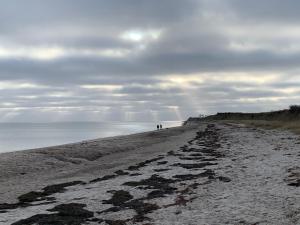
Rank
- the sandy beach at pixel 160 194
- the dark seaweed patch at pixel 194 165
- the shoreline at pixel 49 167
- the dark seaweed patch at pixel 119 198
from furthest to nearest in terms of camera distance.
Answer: the dark seaweed patch at pixel 194 165
the shoreline at pixel 49 167
the dark seaweed patch at pixel 119 198
the sandy beach at pixel 160 194

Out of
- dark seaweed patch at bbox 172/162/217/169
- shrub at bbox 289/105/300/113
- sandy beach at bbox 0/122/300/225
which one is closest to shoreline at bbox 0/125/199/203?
sandy beach at bbox 0/122/300/225

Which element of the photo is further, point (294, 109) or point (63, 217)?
point (294, 109)

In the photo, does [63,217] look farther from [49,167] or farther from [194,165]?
[49,167]

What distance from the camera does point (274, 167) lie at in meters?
23.5

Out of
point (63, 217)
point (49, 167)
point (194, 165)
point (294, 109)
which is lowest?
point (63, 217)

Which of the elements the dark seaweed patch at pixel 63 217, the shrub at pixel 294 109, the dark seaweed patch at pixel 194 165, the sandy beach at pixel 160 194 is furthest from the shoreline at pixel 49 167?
the shrub at pixel 294 109

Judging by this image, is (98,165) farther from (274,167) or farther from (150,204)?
(150,204)

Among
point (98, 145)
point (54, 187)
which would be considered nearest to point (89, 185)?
point (54, 187)

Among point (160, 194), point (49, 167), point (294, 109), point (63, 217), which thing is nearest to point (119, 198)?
point (160, 194)

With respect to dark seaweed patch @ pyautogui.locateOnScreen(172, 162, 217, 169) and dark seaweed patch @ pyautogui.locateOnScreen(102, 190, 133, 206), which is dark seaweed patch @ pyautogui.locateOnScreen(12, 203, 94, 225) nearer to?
dark seaweed patch @ pyautogui.locateOnScreen(102, 190, 133, 206)

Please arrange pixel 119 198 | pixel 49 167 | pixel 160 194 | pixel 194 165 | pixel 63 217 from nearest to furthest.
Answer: pixel 63 217 → pixel 119 198 → pixel 160 194 → pixel 194 165 → pixel 49 167

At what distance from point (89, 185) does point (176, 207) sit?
836 cm

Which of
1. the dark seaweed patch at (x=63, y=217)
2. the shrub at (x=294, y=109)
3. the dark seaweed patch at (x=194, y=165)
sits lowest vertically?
the dark seaweed patch at (x=63, y=217)

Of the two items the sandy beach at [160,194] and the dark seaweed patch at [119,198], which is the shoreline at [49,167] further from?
the dark seaweed patch at [119,198]
